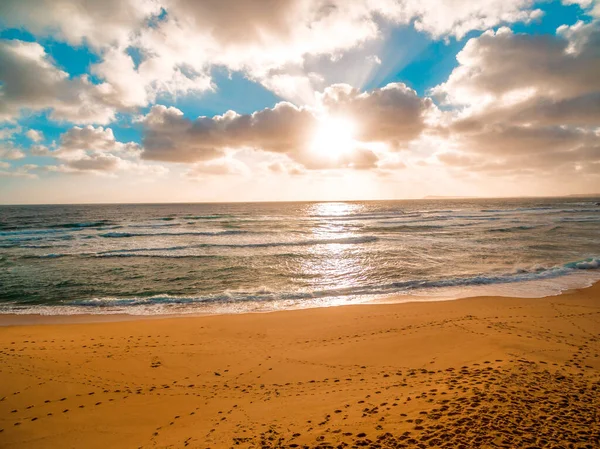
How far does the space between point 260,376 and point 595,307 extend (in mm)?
12684

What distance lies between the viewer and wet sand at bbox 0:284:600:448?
15.5 ft

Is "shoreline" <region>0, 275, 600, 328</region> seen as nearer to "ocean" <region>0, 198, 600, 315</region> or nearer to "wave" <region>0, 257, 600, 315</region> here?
"ocean" <region>0, 198, 600, 315</region>

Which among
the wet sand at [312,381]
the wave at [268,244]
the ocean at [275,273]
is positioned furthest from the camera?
the wave at [268,244]

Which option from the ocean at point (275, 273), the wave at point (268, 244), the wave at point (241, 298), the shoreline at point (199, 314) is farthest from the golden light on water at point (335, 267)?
the wave at point (268, 244)

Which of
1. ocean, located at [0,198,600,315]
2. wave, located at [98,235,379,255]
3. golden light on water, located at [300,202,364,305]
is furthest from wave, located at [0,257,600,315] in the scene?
wave, located at [98,235,379,255]

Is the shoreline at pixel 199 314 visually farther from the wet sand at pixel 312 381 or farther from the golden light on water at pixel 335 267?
the golden light on water at pixel 335 267

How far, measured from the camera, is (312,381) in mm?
6820

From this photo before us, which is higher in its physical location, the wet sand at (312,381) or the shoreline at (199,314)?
the wet sand at (312,381)

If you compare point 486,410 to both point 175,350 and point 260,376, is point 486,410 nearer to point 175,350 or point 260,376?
point 260,376

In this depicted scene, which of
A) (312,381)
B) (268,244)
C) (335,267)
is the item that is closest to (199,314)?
(312,381)

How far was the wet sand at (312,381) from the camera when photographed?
473 cm

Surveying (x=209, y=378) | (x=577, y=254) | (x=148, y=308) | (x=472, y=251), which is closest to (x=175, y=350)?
(x=209, y=378)

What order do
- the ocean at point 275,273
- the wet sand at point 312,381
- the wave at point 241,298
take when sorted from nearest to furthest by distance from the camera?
the wet sand at point 312,381 → the wave at point 241,298 → the ocean at point 275,273

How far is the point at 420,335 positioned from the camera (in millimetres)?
9195
